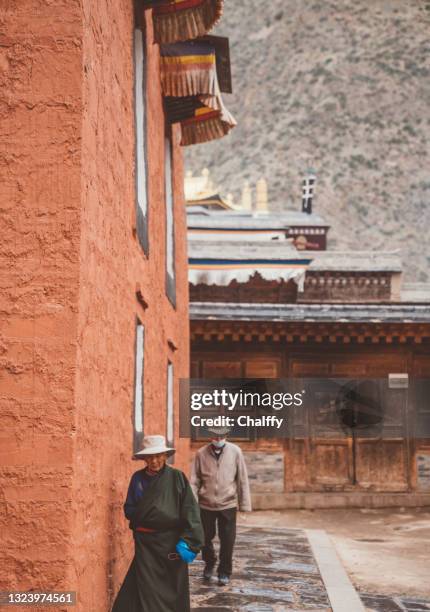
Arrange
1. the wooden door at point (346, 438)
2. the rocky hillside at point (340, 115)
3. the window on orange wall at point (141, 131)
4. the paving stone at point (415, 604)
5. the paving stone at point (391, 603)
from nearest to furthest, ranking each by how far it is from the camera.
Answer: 1. the window on orange wall at point (141, 131)
2. the paving stone at point (391, 603)
3. the paving stone at point (415, 604)
4. the wooden door at point (346, 438)
5. the rocky hillside at point (340, 115)

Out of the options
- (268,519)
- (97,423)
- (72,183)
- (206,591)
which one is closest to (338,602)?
(206,591)

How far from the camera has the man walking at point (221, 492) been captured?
328 inches

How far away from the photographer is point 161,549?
5395 mm

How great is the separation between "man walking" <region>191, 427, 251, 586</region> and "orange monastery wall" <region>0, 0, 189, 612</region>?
293 centimetres

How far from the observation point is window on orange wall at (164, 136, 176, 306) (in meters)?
10.5

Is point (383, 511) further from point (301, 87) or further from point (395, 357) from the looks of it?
point (301, 87)

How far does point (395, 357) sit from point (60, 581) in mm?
13860

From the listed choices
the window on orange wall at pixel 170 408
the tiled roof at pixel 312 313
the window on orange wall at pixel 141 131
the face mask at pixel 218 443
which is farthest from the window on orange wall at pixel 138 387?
the tiled roof at pixel 312 313

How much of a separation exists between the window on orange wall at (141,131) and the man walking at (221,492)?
2.29 m

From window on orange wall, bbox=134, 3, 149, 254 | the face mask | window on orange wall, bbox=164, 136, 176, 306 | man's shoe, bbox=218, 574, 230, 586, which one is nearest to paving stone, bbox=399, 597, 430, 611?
man's shoe, bbox=218, 574, 230, 586

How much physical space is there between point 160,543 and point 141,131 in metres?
3.81

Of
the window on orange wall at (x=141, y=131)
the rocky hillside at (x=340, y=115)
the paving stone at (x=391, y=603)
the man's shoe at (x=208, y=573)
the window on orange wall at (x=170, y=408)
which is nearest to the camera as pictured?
the window on orange wall at (x=141, y=131)

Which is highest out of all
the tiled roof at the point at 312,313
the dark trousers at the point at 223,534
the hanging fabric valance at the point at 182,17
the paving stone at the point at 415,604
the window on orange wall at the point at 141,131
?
the hanging fabric valance at the point at 182,17

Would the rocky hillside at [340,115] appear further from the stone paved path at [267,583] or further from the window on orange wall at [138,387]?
the window on orange wall at [138,387]
